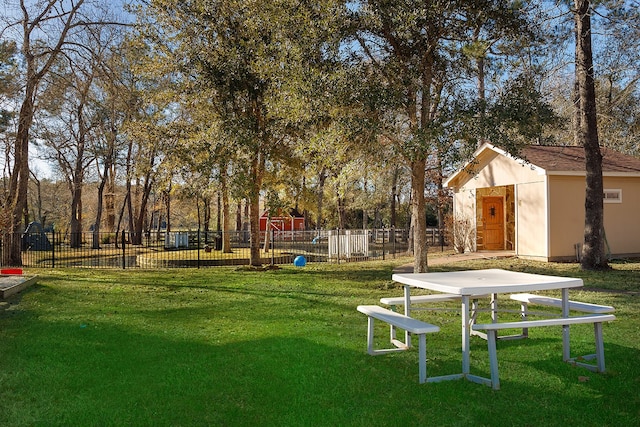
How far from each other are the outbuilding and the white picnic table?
1012 centimetres

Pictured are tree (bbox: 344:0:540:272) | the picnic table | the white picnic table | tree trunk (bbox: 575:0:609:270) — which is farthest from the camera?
tree trunk (bbox: 575:0:609:270)

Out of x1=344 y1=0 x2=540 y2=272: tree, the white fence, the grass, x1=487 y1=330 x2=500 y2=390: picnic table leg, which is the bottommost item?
the grass

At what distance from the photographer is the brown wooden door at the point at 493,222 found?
20969 mm

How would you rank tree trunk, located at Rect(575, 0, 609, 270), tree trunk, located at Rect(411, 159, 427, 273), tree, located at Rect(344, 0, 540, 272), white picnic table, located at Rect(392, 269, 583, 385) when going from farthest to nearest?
tree trunk, located at Rect(575, 0, 609, 270), tree trunk, located at Rect(411, 159, 427, 273), tree, located at Rect(344, 0, 540, 272), white picnic table, located at Rect(392, 269, 583, 385)

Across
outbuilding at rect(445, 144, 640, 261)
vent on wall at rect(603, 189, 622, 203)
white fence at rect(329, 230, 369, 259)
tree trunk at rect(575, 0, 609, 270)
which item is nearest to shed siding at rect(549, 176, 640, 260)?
outbuilding at rect(445, 144, 640, 261)

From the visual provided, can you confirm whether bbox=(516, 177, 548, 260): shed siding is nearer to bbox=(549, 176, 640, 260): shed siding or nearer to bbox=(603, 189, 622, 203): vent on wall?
bbox=(549, 176, 640, 260): shed siding

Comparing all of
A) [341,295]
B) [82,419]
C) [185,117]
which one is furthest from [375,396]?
[185,117]

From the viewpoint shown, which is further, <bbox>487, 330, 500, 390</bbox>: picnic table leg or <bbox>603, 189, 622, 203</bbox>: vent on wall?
<bbox>603, 189, 622, 203</bbox>: vent on wall

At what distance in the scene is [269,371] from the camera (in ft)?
16.4

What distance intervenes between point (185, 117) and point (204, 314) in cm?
1230

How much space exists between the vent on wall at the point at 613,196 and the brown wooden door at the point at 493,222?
13.5 ft

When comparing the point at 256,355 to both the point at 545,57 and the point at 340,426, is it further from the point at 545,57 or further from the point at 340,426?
the point at 545,57


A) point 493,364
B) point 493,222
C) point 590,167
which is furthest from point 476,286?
point 493,222

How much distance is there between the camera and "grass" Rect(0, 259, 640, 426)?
13.0 ft
